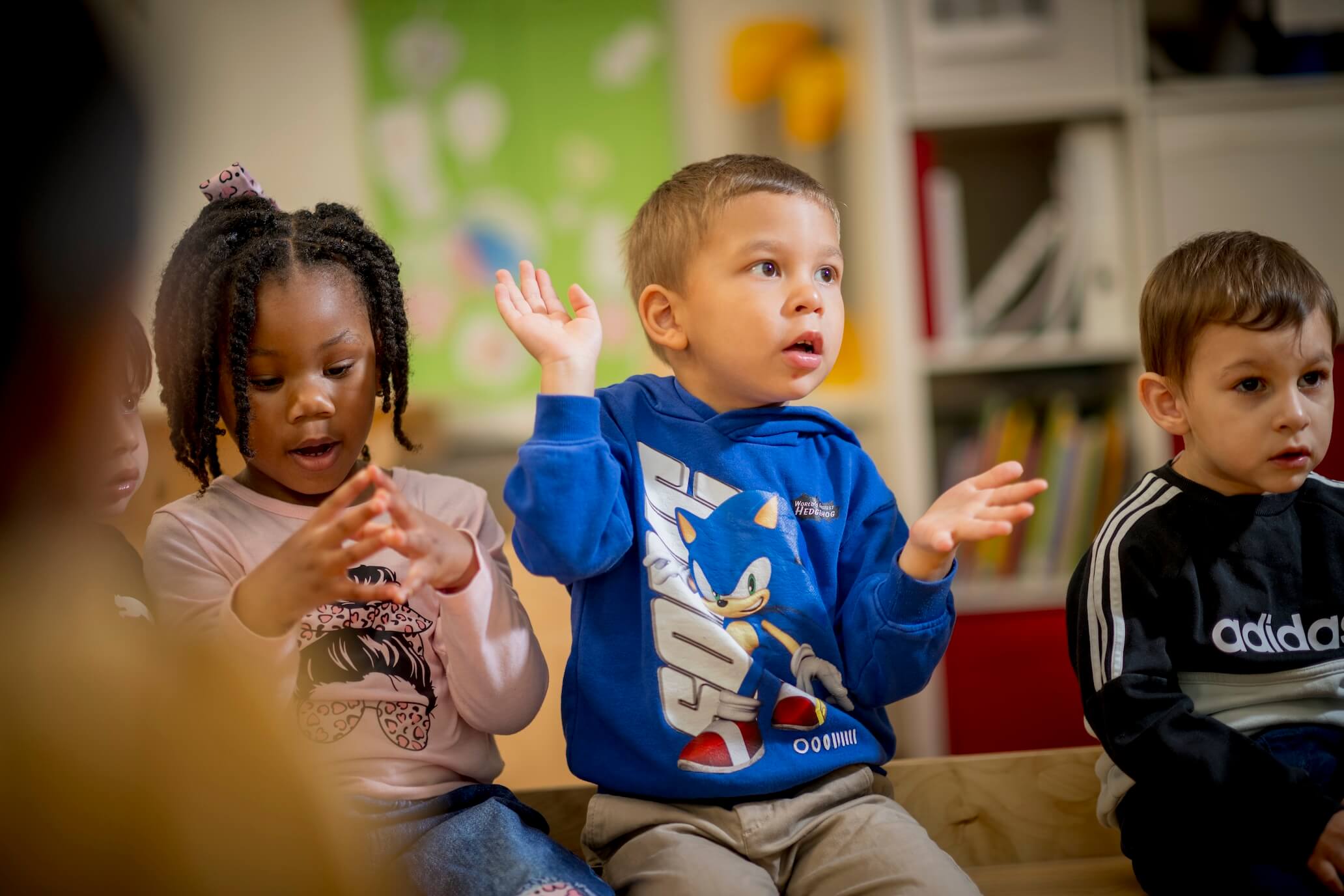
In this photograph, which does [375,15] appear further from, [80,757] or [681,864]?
[80,757]

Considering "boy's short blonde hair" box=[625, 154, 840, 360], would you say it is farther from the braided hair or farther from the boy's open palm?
the braided hair

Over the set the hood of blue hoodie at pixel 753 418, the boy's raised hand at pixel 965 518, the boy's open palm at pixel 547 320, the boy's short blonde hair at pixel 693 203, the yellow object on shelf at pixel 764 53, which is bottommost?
the boy's raised hand at pixel 965 518

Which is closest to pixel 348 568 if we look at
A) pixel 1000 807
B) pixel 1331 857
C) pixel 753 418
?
pixel 753 418

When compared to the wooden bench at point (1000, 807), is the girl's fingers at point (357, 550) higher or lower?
higher

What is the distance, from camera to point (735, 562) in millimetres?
889

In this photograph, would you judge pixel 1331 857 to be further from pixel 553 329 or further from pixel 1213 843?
pixel 553 329

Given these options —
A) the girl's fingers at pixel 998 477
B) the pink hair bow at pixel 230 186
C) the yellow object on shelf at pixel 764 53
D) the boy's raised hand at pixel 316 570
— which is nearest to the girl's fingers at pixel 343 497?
the boy's raised hand at pixel 316 570

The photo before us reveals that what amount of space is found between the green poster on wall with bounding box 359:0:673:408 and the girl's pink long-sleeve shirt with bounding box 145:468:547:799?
1609 millimetres

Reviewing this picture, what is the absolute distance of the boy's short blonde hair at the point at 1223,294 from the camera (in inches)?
34.1

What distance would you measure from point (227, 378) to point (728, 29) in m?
1.93

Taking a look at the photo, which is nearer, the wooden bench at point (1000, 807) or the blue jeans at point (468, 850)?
the blue jeans at point (468, 850)

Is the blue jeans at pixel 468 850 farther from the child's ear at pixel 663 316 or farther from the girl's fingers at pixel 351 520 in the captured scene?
the child's ear at pixel 663 316

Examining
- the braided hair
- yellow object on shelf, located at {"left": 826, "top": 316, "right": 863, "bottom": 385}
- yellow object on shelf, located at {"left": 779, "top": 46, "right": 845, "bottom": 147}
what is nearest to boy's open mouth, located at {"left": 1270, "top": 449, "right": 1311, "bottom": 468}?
the braided hair

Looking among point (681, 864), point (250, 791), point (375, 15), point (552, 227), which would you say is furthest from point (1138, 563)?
point (375, 15)
